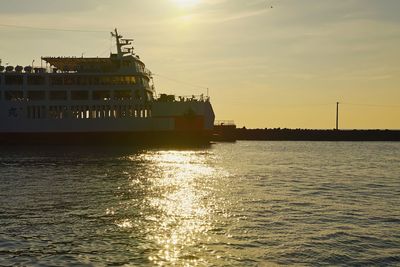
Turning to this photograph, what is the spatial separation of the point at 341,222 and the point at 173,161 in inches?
1166

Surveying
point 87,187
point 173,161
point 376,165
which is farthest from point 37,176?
point 376,165

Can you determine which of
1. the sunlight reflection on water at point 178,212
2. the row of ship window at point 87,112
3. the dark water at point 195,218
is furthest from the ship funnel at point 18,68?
the sunlight reflection on water at point 178,212

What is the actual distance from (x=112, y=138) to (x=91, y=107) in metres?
6.26

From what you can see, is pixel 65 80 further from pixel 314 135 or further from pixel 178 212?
pixel 314 135

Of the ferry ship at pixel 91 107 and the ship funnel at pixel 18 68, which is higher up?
the ship funnel at pixel 18 68

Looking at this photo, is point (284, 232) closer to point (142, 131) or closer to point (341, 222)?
point (341, 222)

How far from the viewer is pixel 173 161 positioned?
157 feet

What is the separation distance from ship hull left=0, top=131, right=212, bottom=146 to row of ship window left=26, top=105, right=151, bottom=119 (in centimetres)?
279

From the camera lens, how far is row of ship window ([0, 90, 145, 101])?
73.1 m

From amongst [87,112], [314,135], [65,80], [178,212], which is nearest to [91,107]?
[87,112]

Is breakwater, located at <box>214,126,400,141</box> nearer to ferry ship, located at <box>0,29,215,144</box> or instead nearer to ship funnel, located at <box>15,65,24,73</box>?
ferry ship, located at <box>0,29,215,144</box>

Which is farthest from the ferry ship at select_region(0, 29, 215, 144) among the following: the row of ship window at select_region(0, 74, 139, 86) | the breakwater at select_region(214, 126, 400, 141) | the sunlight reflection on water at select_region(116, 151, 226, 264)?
the breakwater at select_region(214, 126, 400, 141)

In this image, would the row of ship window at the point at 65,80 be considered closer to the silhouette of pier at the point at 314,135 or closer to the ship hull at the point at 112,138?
the ship hull at the point at 112,138

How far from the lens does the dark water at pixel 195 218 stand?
1478 cm
